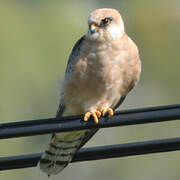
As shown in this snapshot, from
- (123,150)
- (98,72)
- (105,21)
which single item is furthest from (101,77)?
(123,150)

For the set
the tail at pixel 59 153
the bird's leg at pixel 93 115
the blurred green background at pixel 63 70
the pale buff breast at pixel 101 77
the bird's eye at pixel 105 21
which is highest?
the bird's eye at pixel 105 21

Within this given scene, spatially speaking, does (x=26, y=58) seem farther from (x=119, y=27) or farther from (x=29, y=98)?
(x=119, y=27)

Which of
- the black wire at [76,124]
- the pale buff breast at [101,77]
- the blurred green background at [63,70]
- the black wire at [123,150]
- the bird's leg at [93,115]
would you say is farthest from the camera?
the blurred green background at [63,70]

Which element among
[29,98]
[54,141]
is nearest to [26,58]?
[29,98]

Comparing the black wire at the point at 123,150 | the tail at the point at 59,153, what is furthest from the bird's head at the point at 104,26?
the black wire at the point at 123,150

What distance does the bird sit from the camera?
25.0 ft

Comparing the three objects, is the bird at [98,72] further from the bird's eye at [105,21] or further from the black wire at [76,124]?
the black wire at [76,124]

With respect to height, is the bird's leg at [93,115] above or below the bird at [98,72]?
below

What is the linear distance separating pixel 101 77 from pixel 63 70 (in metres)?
15.2

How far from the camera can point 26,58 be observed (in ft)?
75.7

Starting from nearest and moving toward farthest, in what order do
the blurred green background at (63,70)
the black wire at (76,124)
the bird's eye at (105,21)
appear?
the black wire at (76,124), the bird's eye at (105,21), the blurred green background at (63,70)

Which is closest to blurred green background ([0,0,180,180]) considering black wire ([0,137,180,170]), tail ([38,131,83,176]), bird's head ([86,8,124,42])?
tail ([38,131,83,176])

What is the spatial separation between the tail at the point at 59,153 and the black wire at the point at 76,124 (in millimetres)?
1769

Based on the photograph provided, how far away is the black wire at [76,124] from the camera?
19.2 feet
